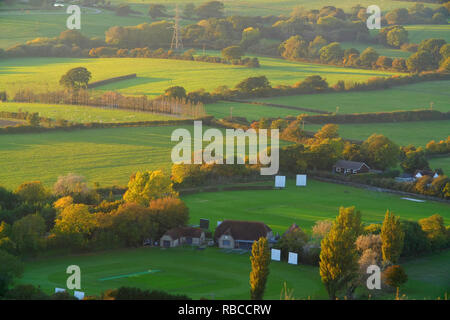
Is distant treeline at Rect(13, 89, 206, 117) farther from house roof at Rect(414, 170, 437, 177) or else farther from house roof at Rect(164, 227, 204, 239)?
house roof at Rect(164, 227, 204, 239)

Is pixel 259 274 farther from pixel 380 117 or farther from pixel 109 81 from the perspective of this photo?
pixel 109 81

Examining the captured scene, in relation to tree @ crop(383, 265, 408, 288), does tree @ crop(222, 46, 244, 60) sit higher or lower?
higher

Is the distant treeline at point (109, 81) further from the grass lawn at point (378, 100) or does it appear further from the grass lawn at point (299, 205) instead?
the grass lawn at point (299, 205)

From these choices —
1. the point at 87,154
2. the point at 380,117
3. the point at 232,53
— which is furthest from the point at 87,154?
the point at 232,53

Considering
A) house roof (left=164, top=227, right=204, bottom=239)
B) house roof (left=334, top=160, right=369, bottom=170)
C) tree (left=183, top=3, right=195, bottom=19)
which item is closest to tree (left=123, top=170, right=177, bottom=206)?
house roof (left=164, top=227, right=204, bottom=239)

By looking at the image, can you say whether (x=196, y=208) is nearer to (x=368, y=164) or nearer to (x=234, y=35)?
(x=368, y=164)
